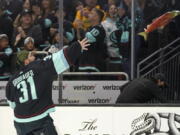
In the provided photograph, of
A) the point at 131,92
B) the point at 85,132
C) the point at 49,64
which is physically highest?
the point at 49,64

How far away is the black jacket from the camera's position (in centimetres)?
837

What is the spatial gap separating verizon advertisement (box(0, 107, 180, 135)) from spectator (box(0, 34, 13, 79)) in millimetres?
625

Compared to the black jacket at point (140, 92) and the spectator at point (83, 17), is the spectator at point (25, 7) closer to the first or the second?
the spectator at point (83, 17)

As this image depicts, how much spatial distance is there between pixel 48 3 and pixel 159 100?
210 cm

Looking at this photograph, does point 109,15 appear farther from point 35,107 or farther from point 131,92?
point 35,107

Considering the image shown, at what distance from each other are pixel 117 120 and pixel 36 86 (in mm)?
1872

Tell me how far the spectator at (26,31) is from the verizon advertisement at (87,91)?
2.13ft

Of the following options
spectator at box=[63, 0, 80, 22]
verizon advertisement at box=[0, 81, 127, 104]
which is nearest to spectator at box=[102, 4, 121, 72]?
verizon advertisement at box=[0, 81, 127, 104]

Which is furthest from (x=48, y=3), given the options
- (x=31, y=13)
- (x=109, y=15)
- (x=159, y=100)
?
(x=159, y=100)

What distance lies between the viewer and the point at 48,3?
901cm

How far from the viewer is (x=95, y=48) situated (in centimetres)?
891

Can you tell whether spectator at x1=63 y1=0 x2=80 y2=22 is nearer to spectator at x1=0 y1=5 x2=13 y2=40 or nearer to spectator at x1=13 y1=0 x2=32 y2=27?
spectator at x1=13 y1=0 x2=32 y2=27

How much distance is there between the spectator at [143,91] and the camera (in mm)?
8367

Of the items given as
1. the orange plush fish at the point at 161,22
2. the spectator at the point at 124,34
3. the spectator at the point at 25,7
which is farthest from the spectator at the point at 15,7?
the orange plush fish at the point at 161,22
